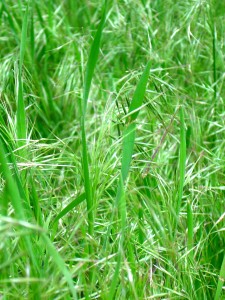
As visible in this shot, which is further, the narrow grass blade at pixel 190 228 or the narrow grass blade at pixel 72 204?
the narrow grass blade at pixel 190 228

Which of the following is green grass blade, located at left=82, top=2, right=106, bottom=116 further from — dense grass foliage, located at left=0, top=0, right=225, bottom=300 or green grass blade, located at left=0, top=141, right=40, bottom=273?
green grass blade, located at left=0, top=141, right=40, bottom=273

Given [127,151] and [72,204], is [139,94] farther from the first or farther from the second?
[72,204]

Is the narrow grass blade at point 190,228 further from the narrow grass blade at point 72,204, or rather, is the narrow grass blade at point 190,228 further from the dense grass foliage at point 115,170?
the narrow grass blade at point 72,204

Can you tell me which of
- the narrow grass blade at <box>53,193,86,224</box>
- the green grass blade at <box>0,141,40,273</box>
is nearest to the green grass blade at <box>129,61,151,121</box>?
the narrow grass blade at <box>53,193,86,224</box>

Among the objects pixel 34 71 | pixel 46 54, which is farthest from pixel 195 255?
pixel 46 54

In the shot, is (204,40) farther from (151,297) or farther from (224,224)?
(151,297)

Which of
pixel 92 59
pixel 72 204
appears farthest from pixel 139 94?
pixel 72 204

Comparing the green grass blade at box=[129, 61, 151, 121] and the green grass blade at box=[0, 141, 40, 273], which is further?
the green grass blade at box=[129, 61, 151, 121]

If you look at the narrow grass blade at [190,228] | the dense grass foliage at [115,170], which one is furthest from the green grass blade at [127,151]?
the narrow grass blade at [190,228]
